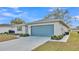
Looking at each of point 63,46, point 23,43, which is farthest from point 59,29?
point 23,43

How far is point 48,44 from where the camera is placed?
11.7 feet

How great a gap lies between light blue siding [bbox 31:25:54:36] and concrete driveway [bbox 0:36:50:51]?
9 cm

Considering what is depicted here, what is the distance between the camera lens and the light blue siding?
144 inches

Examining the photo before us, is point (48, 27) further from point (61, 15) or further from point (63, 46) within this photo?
point (63, 46)

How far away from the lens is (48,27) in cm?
368

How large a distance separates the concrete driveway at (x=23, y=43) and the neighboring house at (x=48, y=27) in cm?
12

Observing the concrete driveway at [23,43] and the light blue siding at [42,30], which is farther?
the light blue siding at [42,30]

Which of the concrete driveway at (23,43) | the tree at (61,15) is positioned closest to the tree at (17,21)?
the concrete driveway at (23,43)

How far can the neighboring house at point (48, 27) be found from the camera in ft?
11.9

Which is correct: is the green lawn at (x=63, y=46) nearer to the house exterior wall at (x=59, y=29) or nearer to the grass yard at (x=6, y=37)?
the house exterior wall at (x=59, y=29)

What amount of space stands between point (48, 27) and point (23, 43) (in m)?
0.58

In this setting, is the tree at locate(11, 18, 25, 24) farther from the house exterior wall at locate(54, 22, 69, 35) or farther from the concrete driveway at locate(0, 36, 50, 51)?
the house exterior wall at locate(54, 22, 69, 35)
